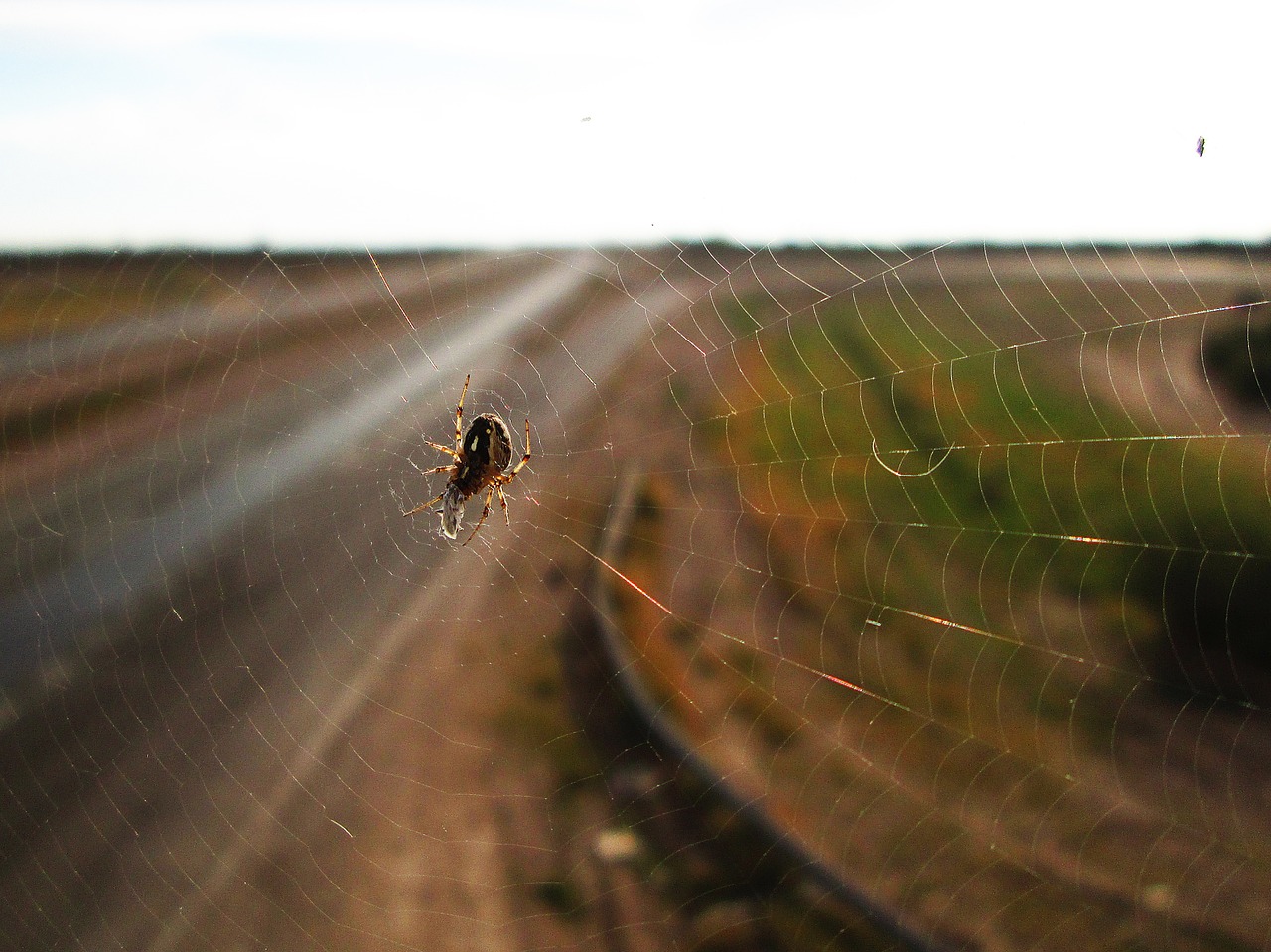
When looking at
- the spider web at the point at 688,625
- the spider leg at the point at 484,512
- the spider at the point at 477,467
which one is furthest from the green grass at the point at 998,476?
the spider leg at the point at 484,512

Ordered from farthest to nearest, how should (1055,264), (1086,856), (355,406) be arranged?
1. (355,406)
2. (1086,856)
3. (1055,264)

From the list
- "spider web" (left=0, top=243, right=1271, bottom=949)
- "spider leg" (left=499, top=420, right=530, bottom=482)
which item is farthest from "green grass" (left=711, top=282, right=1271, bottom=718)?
"spider leg" (left=499, top=420, right=530, bottom=482)

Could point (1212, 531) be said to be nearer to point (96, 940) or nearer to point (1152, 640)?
point (1152, 640)

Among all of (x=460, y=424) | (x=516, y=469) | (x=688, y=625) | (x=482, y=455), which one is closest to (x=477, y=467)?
(x=482, y=455)

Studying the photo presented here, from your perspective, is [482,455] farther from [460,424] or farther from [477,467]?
[460,424]

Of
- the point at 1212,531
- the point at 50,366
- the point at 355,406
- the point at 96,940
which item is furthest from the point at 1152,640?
the point at 50,366

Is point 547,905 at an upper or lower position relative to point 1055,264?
lower
